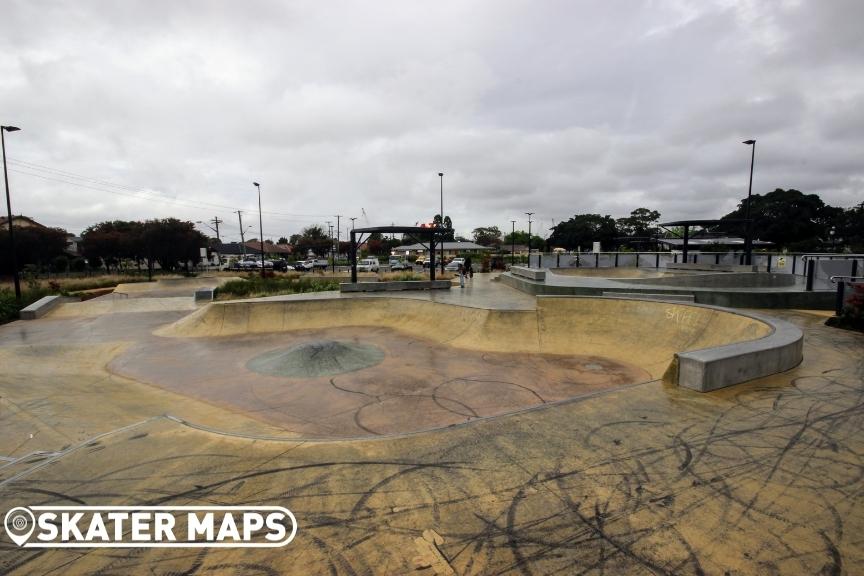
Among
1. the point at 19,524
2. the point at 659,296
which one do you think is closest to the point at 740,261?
the point at 659,296

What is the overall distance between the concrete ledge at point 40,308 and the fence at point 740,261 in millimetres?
32137

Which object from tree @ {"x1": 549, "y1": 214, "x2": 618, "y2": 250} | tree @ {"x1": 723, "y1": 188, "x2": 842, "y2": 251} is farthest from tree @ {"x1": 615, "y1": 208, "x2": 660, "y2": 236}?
tree @ {"x1": 723, "y1": 188, "x2": 842, "y2": 251}

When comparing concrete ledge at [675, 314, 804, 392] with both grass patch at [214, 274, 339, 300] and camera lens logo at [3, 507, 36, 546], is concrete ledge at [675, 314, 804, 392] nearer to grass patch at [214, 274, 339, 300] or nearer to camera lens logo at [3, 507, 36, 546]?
camera lens logo at [3, 507, 36, 546]

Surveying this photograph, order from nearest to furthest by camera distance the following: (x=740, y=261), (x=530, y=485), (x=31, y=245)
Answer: (x=530, y=485)
(x=740, y=261)
(x=31, y=245)

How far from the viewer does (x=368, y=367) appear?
451 inches

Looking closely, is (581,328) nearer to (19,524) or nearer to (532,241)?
(19,524)

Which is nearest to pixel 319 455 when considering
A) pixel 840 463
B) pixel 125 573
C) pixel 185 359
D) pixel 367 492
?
pixel 367 492

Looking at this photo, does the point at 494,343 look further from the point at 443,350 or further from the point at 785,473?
the point at 785,473

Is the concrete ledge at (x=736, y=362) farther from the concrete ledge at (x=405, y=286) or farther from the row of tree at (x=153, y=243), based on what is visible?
the row of tree at (x=153, y=243)

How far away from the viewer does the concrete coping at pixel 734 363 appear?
6578 mm

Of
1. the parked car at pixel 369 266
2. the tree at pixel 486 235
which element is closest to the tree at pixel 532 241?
the tree at pixel 486 235

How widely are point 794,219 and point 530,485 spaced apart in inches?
3140

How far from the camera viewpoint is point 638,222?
348 feet

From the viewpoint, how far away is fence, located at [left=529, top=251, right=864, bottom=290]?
16.6m
